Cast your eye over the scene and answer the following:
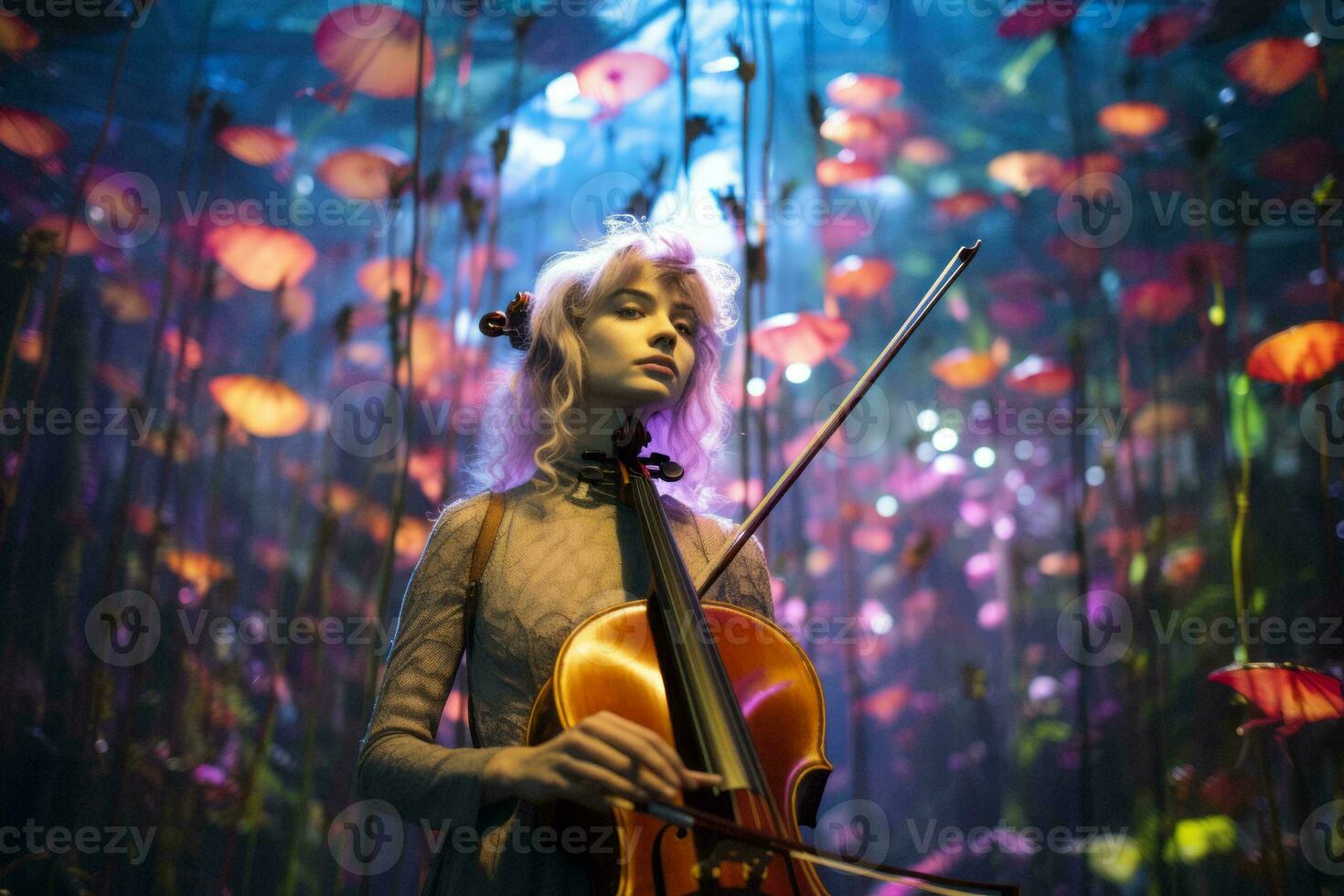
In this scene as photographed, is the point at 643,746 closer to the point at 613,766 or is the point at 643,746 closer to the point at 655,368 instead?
the point at 613,766

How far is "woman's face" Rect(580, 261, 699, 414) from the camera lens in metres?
1.09

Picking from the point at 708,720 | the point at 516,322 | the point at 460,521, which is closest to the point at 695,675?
the point at 708,720

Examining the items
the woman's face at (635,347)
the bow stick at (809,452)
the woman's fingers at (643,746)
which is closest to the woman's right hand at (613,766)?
the woman's fingers at (643,746)

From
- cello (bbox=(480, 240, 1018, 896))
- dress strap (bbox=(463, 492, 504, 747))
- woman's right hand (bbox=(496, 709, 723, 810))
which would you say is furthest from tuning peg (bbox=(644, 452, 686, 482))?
woman's right hand (bbox=(496, 709, 723, 810))

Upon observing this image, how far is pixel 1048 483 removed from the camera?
7.95 feet

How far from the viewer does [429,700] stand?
3.13 ft

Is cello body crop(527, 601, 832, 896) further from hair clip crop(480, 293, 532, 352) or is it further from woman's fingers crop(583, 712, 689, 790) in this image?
hair clip crop(480, 293, 532, 352)

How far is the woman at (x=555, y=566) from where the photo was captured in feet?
2.61

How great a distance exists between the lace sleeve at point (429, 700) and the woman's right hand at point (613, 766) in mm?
126

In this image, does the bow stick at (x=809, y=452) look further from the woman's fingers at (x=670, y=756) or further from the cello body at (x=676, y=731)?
the woman's fingers at (x=670, y=756)

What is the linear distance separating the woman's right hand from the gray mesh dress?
0.13m

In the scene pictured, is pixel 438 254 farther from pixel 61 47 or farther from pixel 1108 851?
pixel 1108 851

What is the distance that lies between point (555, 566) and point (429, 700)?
0.20 meters

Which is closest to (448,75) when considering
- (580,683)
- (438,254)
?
(438,254)
